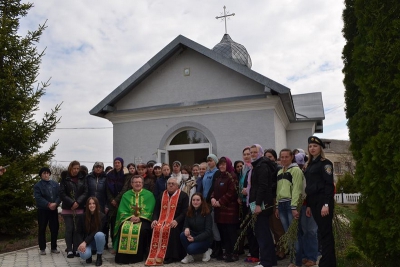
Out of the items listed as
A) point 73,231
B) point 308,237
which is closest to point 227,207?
point 308,237

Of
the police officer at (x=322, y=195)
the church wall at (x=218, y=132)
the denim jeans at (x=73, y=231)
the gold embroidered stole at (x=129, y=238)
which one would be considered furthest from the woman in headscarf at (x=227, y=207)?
the church wall at (x=218, y=132)

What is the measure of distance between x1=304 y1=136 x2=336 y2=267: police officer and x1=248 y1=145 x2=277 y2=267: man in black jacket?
69cm

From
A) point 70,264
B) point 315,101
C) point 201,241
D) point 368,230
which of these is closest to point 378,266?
point 368,230

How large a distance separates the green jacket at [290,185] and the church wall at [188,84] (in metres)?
5.14

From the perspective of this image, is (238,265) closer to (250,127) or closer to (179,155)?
(250,127)

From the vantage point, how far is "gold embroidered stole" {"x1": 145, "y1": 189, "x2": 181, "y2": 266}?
6.66 m

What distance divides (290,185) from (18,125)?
7346 mm

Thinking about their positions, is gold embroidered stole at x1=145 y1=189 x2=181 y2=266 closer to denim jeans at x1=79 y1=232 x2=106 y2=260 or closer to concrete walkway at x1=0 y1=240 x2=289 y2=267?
concrete walkway at x1=0 y1=240 x2=289 y2=267

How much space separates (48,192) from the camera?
25.3 ft

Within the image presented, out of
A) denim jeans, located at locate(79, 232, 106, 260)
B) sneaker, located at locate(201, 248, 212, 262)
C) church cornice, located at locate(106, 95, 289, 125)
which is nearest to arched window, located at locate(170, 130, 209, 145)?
church cornice, located at locate(106, 95, 289, 125)

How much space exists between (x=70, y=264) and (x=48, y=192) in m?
1.62

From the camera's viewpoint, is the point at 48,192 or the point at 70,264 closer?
the point at 70,264

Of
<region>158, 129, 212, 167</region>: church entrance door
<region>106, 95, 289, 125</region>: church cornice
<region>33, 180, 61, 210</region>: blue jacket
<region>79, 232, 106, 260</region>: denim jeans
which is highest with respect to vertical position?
<region>106, 95, 289, 125</region>: church cornice

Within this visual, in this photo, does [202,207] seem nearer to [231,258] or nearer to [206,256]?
[206,256]
